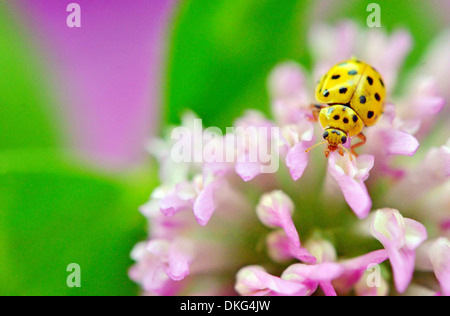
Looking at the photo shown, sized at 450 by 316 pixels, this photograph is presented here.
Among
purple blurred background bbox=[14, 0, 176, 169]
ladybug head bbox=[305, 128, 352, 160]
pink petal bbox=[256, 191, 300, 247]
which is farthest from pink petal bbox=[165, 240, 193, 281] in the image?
purple blurred background bbox=[14, 0, 176, 169]

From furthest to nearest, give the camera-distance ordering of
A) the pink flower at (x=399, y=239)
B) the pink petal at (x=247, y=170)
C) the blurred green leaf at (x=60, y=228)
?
the blurred green leaf at (x=60, y=228) < the pink petal at (x=247, y=170) < the pink flower at (x=399, y=239)

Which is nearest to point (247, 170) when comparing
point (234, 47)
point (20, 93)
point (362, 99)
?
point (362, 99)

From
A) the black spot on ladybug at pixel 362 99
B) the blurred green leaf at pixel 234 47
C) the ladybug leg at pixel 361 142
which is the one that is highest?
the blurred green leaf at pixel 234 47

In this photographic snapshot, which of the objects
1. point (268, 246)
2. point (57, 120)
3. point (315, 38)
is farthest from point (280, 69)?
point (57, 120)

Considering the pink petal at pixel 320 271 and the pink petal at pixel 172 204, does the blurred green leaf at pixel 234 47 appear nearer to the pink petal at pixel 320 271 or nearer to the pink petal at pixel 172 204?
the pink petal at pixel 172 204

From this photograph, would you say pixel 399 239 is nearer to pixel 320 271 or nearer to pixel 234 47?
pixel 320 271

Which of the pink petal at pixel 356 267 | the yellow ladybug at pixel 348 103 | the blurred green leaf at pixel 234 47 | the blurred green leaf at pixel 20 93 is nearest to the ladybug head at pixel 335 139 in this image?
the yellow ladybug at pixel 348 103

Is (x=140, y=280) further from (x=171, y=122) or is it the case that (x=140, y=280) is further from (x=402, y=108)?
(x=402, y=108)
